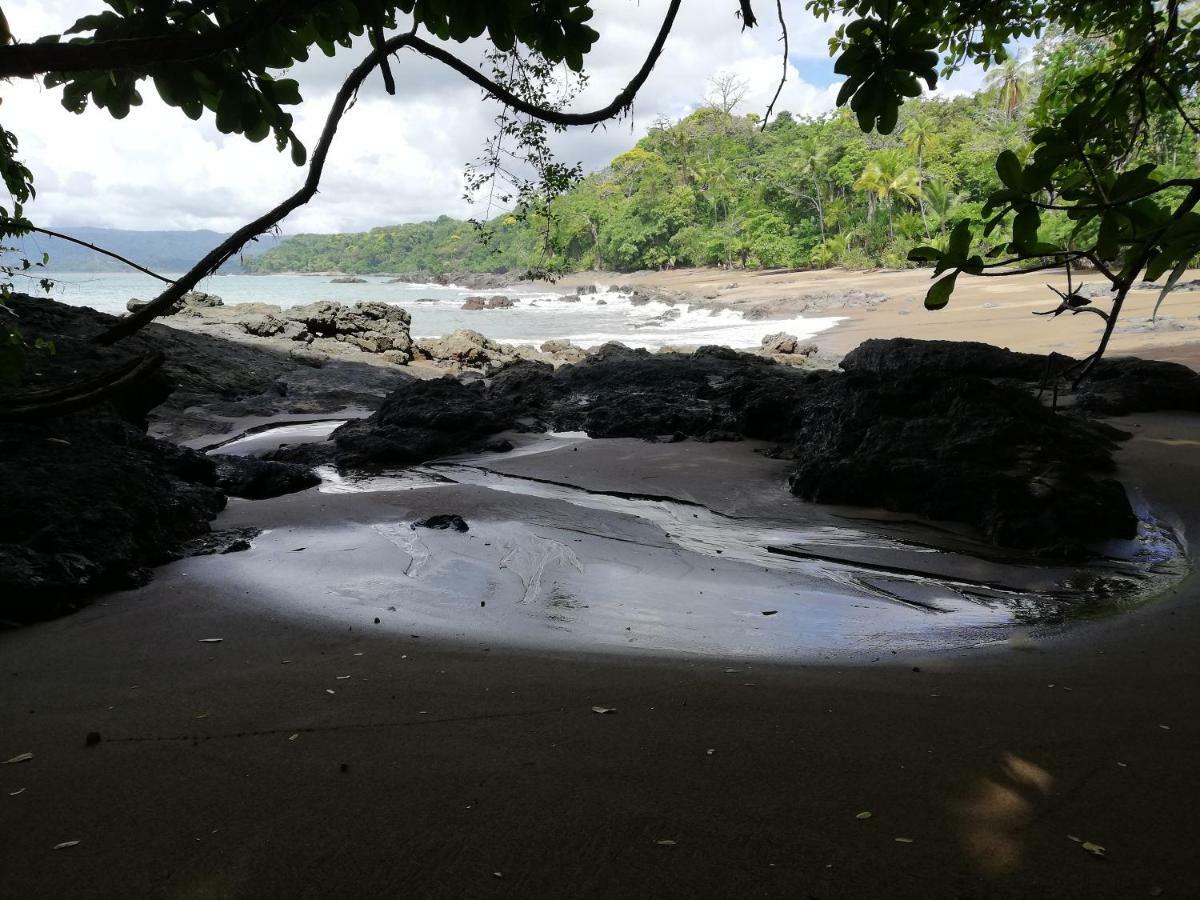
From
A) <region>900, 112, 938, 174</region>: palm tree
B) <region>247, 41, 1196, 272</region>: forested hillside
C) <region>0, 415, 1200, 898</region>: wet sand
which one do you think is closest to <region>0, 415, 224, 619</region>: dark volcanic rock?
<region>0, 415, 1200, 898</region>: wet sand

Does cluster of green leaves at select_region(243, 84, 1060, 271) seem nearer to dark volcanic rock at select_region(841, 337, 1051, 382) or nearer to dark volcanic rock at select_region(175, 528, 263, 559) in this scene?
dark volcanic rock at select_region(841, 337, 1051, 382)

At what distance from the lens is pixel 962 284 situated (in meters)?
29.6

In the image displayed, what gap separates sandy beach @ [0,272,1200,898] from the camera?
1.66m

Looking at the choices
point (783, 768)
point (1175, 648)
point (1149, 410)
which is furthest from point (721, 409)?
point (783, 768)

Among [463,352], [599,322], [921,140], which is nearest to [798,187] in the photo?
[921,140]

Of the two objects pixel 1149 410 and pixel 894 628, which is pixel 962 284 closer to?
pixel 1149 410

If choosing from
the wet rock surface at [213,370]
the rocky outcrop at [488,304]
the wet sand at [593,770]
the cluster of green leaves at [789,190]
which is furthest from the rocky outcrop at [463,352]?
the rocky outcrop at [488,304]

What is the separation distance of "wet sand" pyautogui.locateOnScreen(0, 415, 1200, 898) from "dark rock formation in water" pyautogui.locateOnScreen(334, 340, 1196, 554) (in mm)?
2011

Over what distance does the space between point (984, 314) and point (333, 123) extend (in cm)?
2388

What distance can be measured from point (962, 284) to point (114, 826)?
3243 centimetres

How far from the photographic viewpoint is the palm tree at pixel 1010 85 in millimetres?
40784

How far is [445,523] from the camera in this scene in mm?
5836

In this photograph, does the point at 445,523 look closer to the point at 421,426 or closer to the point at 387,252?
the point at 421,426

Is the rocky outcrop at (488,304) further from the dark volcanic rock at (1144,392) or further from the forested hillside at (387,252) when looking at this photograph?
the dark volcanic rock at (1144,392)
